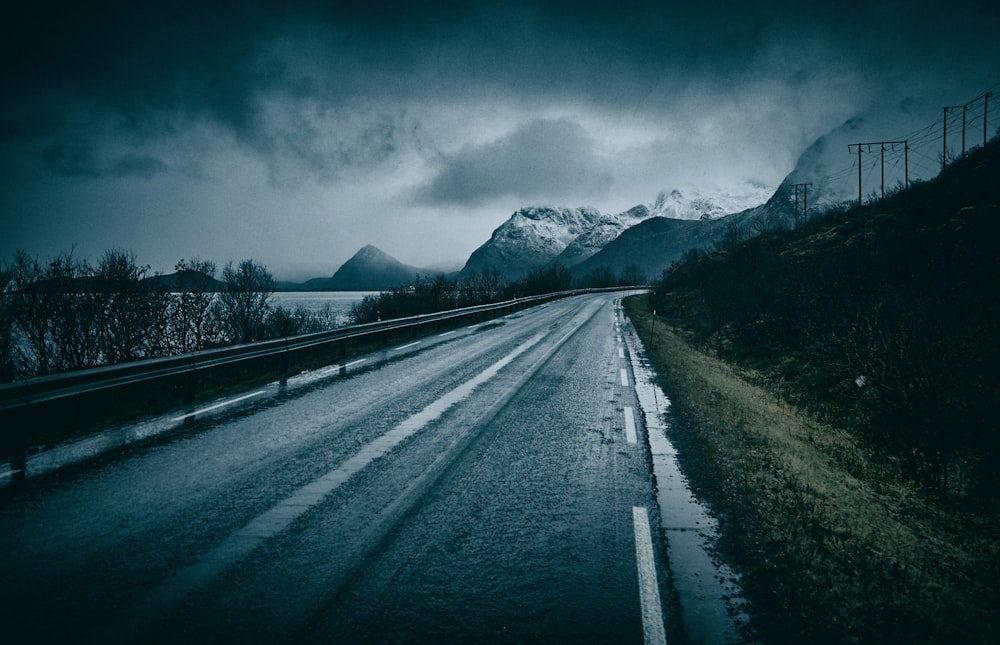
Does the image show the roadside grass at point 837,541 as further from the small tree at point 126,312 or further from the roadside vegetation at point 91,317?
the small tree at point 126,312

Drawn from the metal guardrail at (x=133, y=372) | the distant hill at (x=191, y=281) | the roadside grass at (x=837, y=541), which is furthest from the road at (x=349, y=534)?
the distant hill at (x=191, y=281)

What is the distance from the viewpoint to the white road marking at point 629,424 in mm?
6250

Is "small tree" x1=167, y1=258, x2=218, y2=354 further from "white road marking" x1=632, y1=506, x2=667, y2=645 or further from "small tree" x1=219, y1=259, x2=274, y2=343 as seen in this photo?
"white road marking" x1=632, y1=506, x2=667, y2=645

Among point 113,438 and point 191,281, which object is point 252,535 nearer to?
point 113,438

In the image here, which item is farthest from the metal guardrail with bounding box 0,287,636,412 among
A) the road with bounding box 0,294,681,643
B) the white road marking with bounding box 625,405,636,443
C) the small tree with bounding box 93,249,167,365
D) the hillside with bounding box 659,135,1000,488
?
the small tree with bounding box 93,249,167,365

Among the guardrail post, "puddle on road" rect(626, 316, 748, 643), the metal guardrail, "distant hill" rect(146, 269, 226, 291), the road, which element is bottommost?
"puddle on road" rect(626, 316, 748, 643)

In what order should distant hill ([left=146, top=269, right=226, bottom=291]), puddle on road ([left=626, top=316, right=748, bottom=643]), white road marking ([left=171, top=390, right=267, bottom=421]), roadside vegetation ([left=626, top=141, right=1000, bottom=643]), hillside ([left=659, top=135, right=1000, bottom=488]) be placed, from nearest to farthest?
puddle on road ([left=626, top=316, right=748, bottom=643])
roadside vegetation ([left=626, top=141, right=1000, bottom=643])
hillside ([left=659, top=135, right=1000, bottom=488])
white road marking ([left=171, top=390, right=267, bottom=421])
distant hill ([left=146, top=269, right=226, bottom=291])

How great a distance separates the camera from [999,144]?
27.4m

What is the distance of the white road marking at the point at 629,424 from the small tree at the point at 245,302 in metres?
30.3

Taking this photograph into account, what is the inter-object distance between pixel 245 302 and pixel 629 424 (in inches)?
1375

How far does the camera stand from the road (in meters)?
2.69

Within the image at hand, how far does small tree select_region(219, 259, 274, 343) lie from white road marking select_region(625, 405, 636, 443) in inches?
1191

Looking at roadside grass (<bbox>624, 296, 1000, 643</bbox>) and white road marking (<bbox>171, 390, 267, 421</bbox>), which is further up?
white road marking (<bbox>171, 390, 267, 421</bbox>)

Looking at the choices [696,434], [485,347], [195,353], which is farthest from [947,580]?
[485,347]
